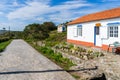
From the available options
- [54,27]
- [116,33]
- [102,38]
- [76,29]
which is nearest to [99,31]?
[102,38]

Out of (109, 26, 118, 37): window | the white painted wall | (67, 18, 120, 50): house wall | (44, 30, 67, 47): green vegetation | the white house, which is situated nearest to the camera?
(109, 26, 118, 37): window

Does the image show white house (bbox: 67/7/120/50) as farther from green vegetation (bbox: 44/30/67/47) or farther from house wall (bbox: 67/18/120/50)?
green vegetation (bbox: 44/30/67/47)

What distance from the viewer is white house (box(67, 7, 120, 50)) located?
17.6m

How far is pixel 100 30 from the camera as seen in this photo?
19891 millimetres

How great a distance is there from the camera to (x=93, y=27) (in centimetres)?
2156

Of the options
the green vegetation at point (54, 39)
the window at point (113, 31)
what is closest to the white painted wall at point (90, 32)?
the window at point (113, 31)

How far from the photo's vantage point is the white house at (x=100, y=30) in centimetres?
1761

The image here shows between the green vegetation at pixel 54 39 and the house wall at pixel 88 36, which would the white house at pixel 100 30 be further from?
the green vegetation at pixel 54 39

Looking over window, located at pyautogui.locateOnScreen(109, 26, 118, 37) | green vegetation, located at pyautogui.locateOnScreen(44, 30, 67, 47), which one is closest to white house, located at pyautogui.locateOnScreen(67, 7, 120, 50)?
window, located at pyautogui.locateOnScreen(109, 26, 118, 37)

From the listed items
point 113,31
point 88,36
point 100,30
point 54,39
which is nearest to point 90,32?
point 88,36

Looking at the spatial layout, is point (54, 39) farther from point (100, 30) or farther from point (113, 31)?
point (113, 31)

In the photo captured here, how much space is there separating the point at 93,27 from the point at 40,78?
13922 mm

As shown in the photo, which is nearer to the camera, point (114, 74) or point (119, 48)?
point (114, 74)

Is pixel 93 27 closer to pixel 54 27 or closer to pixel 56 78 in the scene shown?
pixel 56 78
